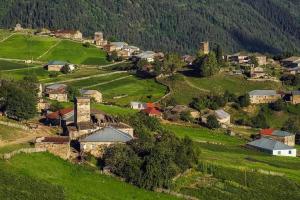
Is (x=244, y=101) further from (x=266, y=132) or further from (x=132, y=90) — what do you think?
(x=132, y=90)

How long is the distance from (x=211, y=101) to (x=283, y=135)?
56.3 feet

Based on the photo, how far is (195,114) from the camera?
320 ft

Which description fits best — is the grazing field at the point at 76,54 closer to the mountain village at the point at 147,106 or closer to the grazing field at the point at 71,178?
the mountain village at the point at 147,106

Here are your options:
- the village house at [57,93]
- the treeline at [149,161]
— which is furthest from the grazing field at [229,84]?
the treeline at [149,161]

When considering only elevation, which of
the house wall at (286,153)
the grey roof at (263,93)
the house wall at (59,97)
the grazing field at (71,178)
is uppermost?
the grazing field at (71,178)

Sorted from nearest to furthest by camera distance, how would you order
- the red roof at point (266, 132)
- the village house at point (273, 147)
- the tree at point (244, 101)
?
the village house at point (273, 147) < the red roof at point (266, 132) < the tree at point (244, 101)

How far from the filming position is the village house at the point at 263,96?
108375 millimetres

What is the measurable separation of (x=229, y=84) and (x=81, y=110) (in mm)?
53943

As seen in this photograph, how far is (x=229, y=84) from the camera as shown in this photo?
117 meters

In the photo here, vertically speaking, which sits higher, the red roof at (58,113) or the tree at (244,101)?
the red roof at (58,113)

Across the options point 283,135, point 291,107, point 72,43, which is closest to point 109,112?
point 283,135

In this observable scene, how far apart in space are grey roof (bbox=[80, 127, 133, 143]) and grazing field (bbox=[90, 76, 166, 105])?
41705 millimetres

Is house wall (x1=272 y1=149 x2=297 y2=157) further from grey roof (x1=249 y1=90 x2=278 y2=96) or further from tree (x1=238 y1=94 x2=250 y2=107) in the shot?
grey roof (x1=249 y1=90 x2=278 y2=96)

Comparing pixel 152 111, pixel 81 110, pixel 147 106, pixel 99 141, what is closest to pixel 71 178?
pixel 99 141
